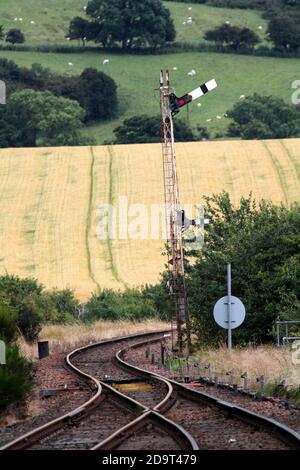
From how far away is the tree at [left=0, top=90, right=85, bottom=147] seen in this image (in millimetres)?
122938

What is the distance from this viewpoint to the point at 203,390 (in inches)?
852

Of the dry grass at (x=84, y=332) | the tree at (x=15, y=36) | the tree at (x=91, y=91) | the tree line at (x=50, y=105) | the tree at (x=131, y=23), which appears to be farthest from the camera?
the tree at (x=15, y=36)

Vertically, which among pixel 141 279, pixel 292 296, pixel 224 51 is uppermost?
pixel 224 51

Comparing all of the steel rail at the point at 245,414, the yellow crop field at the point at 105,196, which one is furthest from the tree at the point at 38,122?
the steel rail at the point at 245,414

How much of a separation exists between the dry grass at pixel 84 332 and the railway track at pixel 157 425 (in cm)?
1439

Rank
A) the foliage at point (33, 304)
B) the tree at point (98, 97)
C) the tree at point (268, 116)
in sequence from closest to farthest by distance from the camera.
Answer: the foliage at point (33, 304), the tree at point (268, 116), the tree at point (98, 97)

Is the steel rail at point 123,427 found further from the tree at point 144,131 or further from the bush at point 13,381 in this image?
the tree at point 144,131

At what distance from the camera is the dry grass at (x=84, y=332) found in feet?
124

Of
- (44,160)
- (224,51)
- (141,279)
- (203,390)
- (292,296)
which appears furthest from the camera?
(224,51)

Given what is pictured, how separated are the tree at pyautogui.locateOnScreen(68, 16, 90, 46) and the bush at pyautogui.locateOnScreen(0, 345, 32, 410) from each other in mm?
142138

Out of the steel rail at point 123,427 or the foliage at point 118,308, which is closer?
the steel rail at point 123,427
